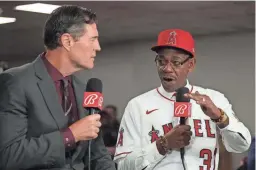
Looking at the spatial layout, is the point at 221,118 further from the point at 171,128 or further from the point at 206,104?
the point at 171,128

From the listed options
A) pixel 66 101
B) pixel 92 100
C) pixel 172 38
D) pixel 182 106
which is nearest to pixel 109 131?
pixel 172 38

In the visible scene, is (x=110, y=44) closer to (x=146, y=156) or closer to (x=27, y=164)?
(x=146, y=156)

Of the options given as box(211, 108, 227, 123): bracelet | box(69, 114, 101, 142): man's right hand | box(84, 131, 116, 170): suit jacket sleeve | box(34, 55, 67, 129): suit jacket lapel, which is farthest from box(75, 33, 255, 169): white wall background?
box(69, 114, 101, 142): man's right hand

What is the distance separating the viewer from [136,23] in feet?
23.3

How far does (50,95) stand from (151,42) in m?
6.28

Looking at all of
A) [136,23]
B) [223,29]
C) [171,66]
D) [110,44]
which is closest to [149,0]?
[136,23]

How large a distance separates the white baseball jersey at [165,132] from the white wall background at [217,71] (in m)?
4.71

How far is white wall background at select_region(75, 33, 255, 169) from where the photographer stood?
7.52m

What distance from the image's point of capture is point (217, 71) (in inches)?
305

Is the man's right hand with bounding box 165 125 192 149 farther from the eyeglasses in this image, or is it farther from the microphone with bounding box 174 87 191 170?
the eyeglasses

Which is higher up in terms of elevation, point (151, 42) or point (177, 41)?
point (151, 42)

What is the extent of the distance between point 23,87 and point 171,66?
855mm

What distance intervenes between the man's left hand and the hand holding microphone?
487mm

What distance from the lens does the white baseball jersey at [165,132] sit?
233cm
